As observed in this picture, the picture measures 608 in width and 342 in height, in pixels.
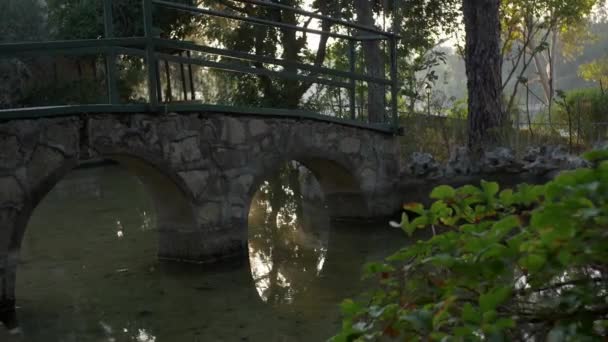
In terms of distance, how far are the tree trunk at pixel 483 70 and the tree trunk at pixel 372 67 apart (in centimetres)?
125

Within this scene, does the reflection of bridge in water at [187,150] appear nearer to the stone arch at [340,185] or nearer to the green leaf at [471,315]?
the stone arch at [340,185]

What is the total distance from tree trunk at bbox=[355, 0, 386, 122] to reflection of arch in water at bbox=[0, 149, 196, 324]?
8.92 feet

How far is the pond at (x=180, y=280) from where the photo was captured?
14.8 feet

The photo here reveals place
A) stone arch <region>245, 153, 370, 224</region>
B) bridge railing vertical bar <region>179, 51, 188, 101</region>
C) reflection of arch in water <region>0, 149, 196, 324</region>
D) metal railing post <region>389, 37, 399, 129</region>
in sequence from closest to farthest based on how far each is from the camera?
reflection of arch in water <region>0, 149, 196, 324</region> < bridge railing vertical bar <region>179, 51, 188, 101</region> < stone arch <region>245, 153, 370, 224</region> < metal railing post <region>389, 37, 399, 129</region>

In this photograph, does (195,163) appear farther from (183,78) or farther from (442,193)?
(442,193)

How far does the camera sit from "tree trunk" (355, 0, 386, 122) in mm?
8109

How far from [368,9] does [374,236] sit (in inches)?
208

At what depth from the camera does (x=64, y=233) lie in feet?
25.0

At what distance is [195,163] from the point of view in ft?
19.4

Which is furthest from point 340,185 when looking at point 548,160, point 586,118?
point 586,118

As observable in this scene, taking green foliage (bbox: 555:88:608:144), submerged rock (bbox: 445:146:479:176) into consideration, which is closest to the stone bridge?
submerged rock (bbox: 445:146:479:176)

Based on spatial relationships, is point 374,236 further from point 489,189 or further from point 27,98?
point 27,98

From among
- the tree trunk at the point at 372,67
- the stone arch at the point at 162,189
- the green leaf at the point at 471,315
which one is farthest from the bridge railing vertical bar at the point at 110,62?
the green leaf at the point at 471,315

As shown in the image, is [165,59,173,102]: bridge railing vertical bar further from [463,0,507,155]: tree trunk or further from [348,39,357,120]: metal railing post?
[463,0,507,155]: tree trunk
